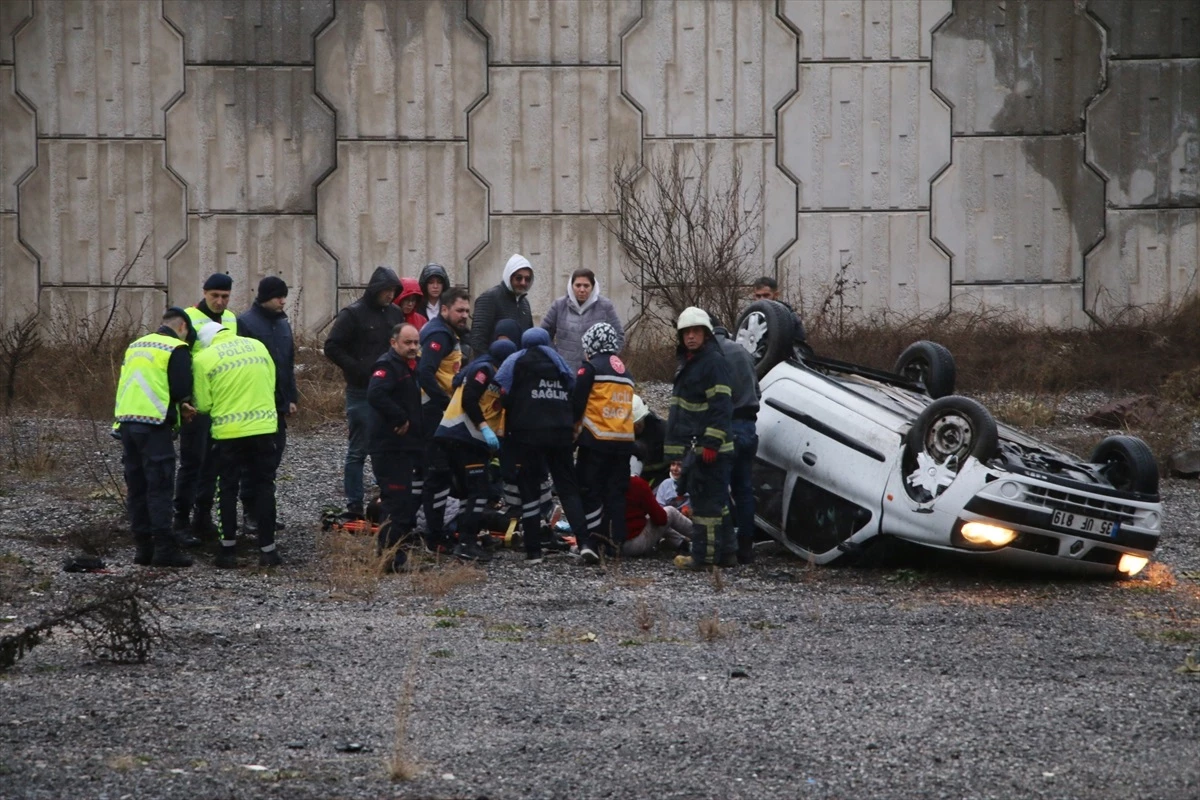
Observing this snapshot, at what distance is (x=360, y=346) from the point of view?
1101cm

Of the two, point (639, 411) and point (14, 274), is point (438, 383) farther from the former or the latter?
point (14, 274)

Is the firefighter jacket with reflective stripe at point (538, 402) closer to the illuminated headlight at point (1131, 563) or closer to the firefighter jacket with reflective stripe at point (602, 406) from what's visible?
the firefighter jacket with reflective stripe at point (602, 406)

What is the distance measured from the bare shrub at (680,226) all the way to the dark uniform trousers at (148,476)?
948 centimetres

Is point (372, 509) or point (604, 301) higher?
point (604, 301)

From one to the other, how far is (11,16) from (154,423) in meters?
11.5

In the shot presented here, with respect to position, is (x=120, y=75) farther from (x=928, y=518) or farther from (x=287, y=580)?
(x=928, y=518)

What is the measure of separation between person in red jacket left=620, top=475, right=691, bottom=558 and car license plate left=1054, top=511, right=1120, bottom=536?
2639 millimetres

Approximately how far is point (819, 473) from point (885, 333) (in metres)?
9.00

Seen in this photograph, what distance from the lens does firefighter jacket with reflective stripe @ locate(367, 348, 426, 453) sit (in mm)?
9555

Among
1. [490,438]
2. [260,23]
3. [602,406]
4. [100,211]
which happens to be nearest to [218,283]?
[490,438]

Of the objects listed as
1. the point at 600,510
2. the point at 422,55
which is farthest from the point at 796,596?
the point at 422,55

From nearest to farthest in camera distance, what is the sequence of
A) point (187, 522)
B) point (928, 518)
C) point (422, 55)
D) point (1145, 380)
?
→ 1. point (928, 518)
2. point (187, 522)
3. point (1145, 380)
4. point (422, 55)

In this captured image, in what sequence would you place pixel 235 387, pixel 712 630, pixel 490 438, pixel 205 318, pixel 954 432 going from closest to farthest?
pixel 712 630, pixel 954 432, pixel 235 387, pixel 490 438, pixel 205 318

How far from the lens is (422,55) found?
62.1 feet
